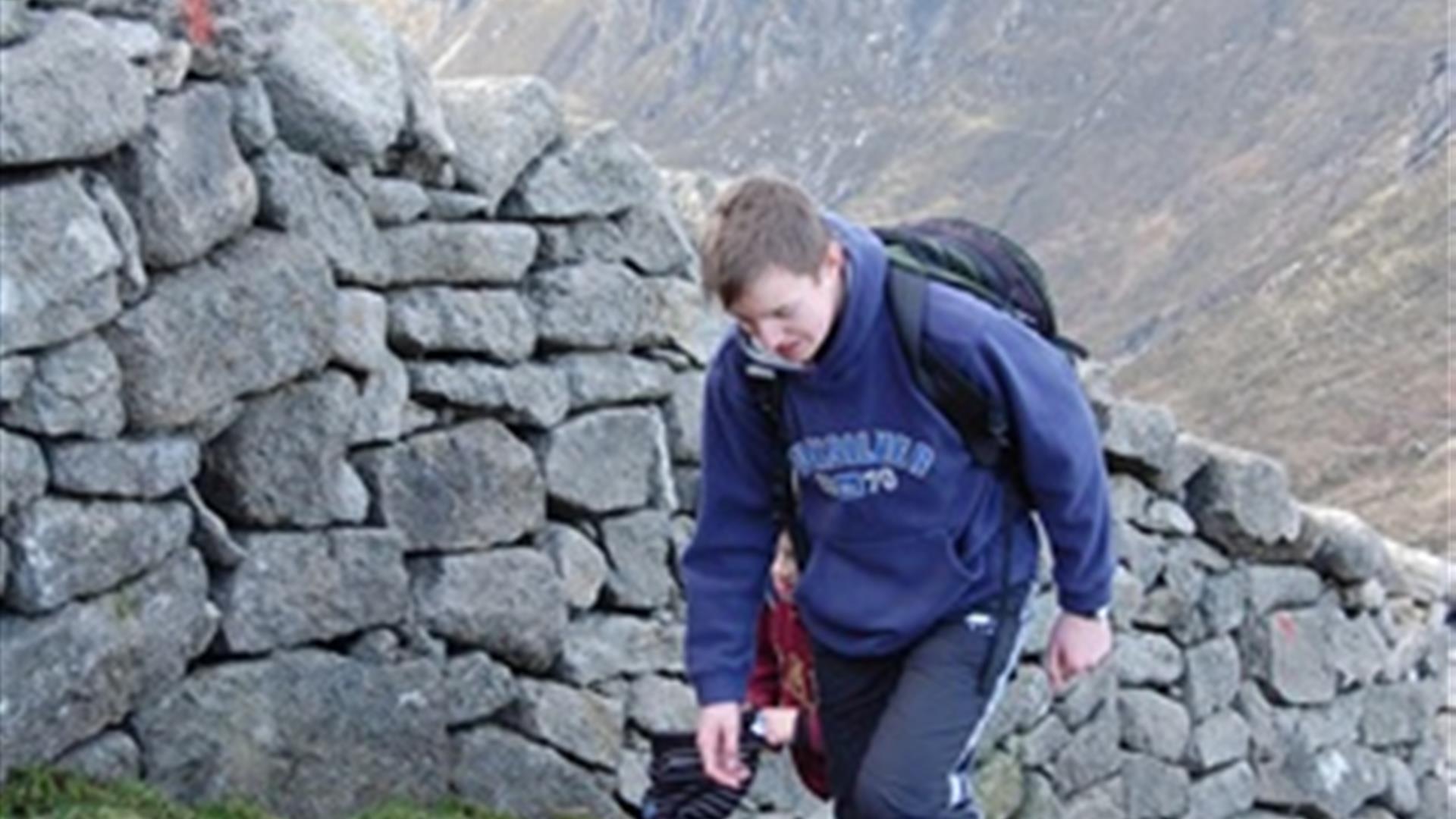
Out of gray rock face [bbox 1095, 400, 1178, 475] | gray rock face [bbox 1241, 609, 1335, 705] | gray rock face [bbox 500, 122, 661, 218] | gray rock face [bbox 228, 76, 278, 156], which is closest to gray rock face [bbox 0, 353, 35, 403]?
gray rock face [bbox 228, 76, 278, 156]

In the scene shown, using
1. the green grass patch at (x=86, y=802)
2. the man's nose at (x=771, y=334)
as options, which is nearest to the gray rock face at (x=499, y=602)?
the green grass patch at (x=86, y=802)

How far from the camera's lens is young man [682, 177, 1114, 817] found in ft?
17.1

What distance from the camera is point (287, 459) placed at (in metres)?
6.81

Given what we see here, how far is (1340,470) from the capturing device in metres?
92.1

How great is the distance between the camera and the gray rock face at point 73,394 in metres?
5.95

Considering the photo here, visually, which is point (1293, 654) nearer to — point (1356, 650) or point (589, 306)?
point (1356, 650)

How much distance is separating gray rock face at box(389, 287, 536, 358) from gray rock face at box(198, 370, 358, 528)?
0.37m

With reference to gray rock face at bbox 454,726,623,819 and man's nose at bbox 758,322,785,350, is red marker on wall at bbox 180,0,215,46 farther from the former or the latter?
gray rock face at bbox 454,726,623,819

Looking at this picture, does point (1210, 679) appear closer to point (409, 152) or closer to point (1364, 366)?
point (409, 152)

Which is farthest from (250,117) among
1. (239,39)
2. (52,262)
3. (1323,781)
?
(1323,781)

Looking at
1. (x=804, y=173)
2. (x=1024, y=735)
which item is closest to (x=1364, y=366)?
(x=804, y=173)

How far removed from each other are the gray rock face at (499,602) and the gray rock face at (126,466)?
3.65 feet

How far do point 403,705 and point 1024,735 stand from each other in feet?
10.8

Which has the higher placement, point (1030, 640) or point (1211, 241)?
point (1030, 640)
